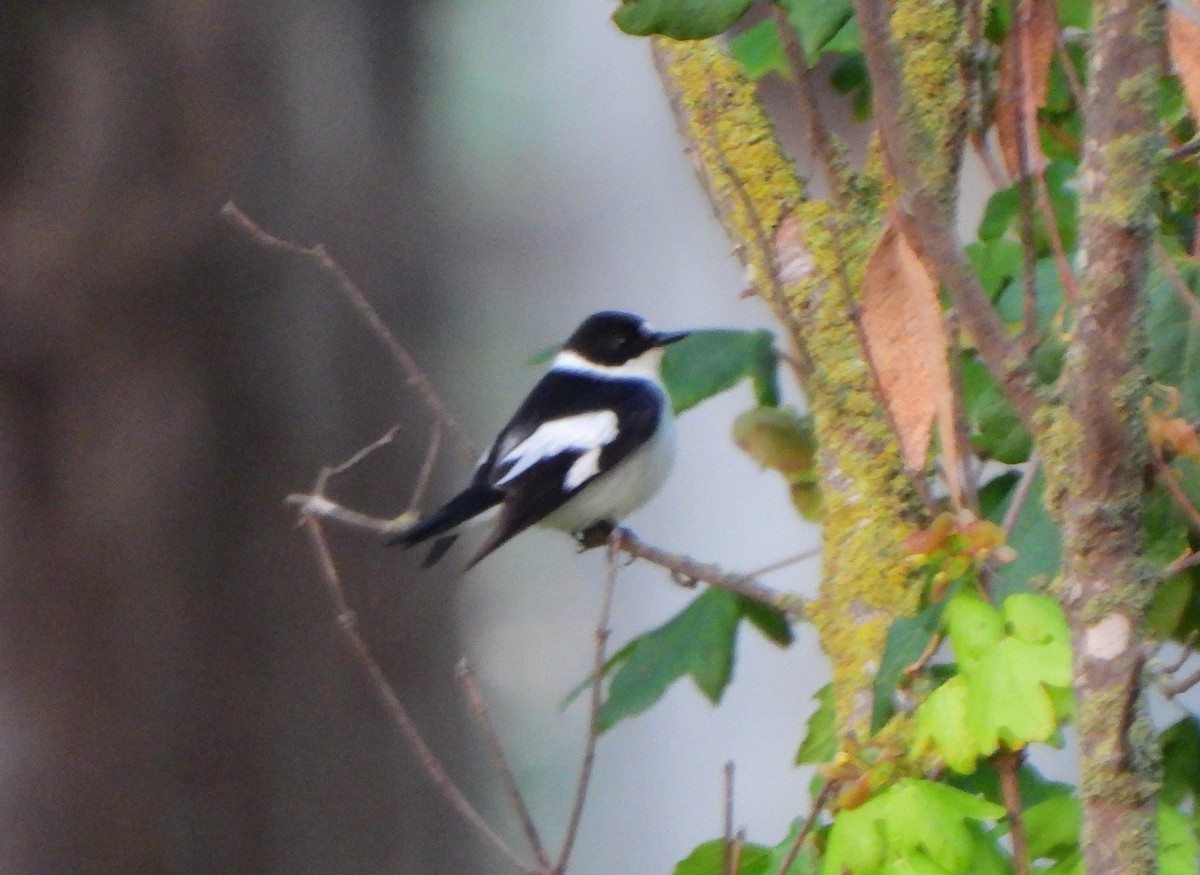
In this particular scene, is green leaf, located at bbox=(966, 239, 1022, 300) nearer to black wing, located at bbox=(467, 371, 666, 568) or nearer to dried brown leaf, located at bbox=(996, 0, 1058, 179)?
dried brown leaf, located at bbox=(996, 0, 1058, 179)

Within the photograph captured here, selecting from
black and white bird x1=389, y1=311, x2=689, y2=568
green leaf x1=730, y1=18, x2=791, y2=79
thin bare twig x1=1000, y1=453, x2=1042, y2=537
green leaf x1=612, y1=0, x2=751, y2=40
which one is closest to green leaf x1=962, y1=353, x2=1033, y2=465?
thin bare twig x1=1000, y1=453, x2=1042, y2=537

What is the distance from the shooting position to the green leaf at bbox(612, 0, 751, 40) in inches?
38.9

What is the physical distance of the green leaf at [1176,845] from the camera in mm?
849

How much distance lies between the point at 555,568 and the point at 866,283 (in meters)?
2.39

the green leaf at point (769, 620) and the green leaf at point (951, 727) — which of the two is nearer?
the green leaf at point (951, 727)

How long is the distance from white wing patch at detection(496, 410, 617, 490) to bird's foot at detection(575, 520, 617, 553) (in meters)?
0.22

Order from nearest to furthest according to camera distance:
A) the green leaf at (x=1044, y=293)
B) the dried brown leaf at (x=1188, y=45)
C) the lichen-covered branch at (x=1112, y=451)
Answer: the lichen-covered branch at (x=1112, y=451), the dried brown leaf at (x=1188, y=45), the green leaf at (x=1044, y=293)

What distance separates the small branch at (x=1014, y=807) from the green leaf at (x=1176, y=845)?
0.26 ft

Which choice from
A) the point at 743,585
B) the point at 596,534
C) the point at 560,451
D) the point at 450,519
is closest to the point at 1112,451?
the point at 743,585

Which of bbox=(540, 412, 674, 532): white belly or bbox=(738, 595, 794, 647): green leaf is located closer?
bbox=(738, 595, 794, 647): green leaf

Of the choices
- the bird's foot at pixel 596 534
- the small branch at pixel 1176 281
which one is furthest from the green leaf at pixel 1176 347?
the bird's foot at pixel 596 534

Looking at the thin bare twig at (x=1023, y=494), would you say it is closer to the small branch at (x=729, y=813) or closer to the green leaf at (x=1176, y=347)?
the green leaf at (x=1176, y=347)

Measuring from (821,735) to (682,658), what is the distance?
18 centimetres

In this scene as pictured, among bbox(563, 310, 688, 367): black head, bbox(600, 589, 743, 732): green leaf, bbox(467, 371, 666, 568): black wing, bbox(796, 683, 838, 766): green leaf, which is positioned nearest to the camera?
bbox(796, 683, 838, 766): green leaf
